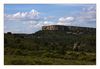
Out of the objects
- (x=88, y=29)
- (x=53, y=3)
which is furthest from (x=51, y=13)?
(x=88, y=29)

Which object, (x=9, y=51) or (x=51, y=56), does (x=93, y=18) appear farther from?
(x=9, y=51)

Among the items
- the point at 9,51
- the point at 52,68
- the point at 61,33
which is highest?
the point at 61,33

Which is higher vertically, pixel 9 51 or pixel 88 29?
pixel 88 29

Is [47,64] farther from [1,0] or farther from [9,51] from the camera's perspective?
[1,0]

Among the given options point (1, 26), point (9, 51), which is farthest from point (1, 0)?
point (9, 51)
